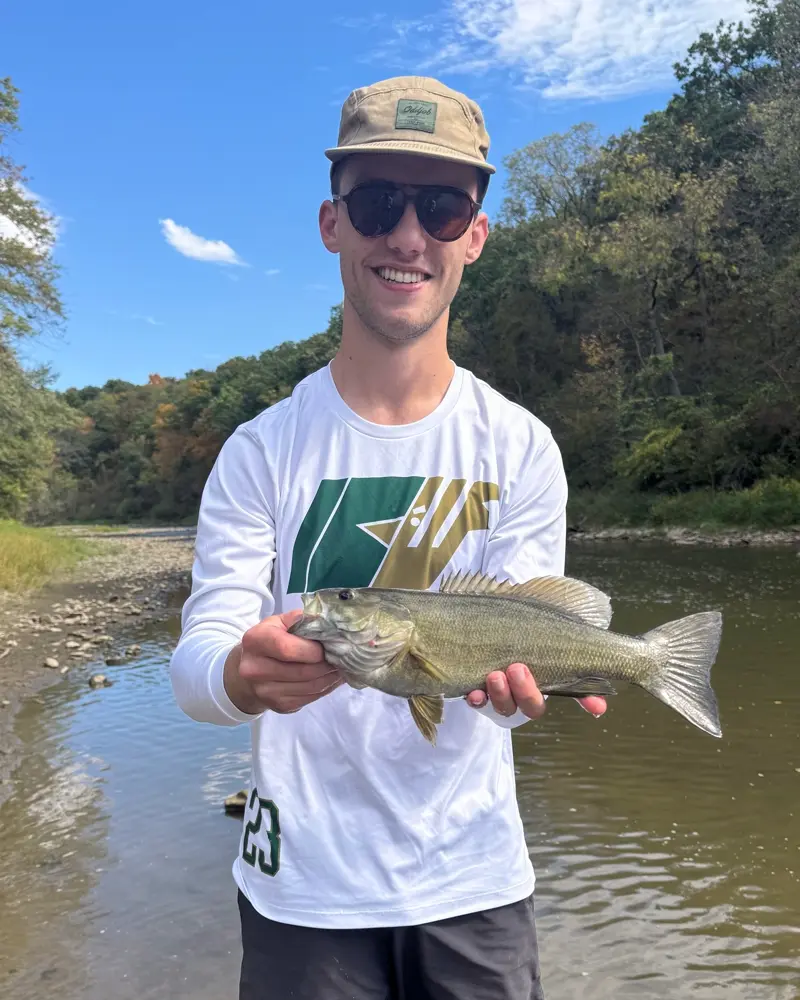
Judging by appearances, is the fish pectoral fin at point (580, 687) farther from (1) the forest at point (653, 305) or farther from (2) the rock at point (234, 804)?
(1) the forest at point (653, 305)

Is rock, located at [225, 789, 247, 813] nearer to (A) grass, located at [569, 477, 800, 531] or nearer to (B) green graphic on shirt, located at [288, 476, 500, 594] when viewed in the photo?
(B) green graphic on shirt, located at [288, 476, 500, 594]

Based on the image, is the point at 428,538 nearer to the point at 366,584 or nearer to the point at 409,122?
the point at 366,584

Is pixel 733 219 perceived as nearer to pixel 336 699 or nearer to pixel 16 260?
pixel 16 260

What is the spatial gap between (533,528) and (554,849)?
5234 mm

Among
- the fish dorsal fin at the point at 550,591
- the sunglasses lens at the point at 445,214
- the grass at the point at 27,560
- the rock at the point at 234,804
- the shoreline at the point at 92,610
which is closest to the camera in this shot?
the fish dorsal fin at the point at 550,591

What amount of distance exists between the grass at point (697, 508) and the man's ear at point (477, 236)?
29.6 m

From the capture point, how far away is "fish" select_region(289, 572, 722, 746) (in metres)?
2.02

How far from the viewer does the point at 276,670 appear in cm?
187

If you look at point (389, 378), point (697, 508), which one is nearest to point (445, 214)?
point (389, 378)

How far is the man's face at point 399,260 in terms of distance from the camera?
98.2 inches

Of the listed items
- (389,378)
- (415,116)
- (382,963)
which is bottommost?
(382,963)

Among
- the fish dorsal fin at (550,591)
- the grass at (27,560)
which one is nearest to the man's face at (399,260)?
the fish dorsal fin at (550,591)

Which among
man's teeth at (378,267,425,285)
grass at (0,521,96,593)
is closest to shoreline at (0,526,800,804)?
grass at (0,521,96,593)

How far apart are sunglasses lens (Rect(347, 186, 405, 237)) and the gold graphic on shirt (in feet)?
2.70
